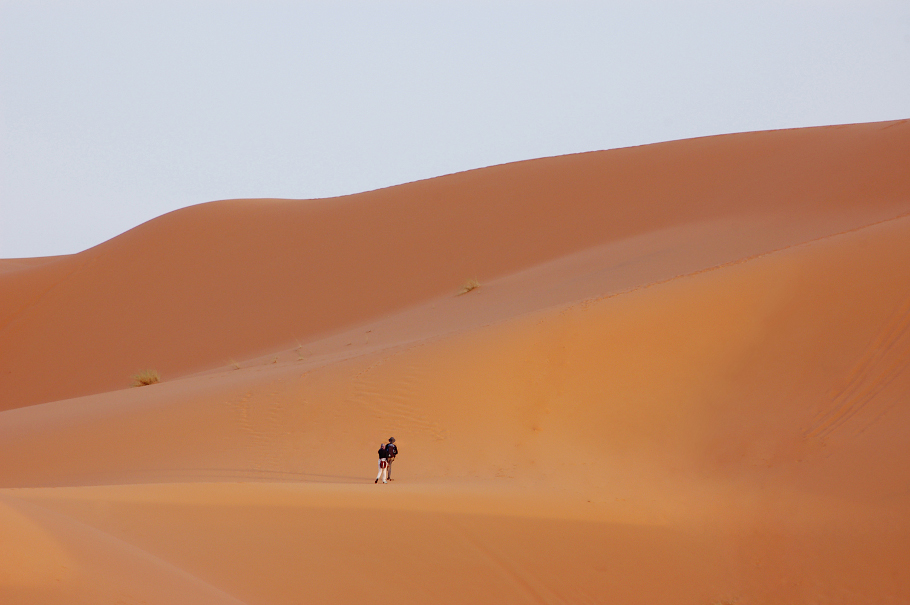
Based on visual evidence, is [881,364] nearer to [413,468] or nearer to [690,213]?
[413,468]

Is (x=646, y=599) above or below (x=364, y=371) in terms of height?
below

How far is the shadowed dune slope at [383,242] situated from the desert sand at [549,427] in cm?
17

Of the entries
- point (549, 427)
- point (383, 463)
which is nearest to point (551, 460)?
point (549, 427)

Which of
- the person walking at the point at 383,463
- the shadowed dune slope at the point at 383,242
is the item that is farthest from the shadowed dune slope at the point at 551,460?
the shadowed dune slope at the point at 383,242

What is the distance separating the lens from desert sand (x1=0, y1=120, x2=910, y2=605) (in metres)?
5.75

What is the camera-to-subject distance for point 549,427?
32.8 feet

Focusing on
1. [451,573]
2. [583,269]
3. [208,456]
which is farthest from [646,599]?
[583,269]

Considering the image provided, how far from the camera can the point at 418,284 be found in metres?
22.1

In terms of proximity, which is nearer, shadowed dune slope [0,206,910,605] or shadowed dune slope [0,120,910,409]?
shadowed dune slope [0,206,910,605]

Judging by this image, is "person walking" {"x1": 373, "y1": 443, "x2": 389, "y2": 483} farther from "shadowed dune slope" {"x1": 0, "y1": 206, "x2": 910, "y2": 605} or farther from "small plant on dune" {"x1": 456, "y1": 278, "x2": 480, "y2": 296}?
"small plant on dune" {"x1": 456, "y1": 278, "x2": 480, "y2": 296}

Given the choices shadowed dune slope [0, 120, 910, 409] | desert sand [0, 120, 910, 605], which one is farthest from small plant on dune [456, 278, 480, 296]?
shadowed dune slope [0, 120, 910, 409]

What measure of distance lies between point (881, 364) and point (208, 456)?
833cm

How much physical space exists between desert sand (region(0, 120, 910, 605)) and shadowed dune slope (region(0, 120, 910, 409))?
17 cm

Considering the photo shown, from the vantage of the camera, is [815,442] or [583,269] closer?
[815,442]
